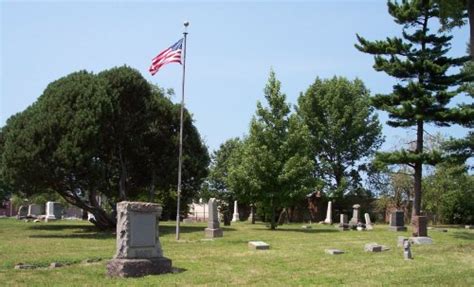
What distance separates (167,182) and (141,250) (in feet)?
63.7

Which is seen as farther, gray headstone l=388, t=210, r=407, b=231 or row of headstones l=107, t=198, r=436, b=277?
gray headstone l=388, t=210, r=407, b=231

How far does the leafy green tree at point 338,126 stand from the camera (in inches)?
1965

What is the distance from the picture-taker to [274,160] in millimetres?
31828

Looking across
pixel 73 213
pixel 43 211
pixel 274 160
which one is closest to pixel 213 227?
pixel 274 160

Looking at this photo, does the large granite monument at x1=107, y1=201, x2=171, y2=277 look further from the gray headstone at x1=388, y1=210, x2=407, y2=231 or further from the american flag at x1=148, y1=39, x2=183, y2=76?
the gray headstone at x1=388, y1=210, x2=407, y2=231

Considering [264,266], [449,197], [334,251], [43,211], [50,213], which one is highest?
[449,197]

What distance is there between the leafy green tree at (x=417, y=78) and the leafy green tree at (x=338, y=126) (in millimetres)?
21604

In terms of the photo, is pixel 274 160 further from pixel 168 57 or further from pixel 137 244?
pixel 137 244

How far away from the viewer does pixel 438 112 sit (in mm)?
26688

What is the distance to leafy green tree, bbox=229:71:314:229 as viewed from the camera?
31.5 m

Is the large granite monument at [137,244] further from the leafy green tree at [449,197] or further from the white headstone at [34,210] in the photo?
the white headstone at [34,210]

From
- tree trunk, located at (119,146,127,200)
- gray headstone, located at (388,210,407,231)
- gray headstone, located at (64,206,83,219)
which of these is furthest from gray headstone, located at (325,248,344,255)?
gray headstone, located at (64,206,83,219)

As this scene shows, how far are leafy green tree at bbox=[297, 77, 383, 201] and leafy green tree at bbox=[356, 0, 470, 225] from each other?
21.6 metres

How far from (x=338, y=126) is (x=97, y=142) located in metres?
26.8
